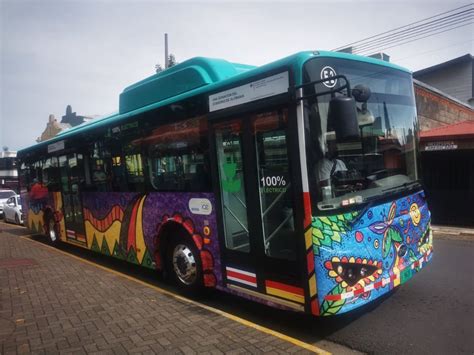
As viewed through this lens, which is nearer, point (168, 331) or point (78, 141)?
point (168, 331)

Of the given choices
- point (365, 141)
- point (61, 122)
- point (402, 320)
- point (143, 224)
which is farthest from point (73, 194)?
point (61, 122)

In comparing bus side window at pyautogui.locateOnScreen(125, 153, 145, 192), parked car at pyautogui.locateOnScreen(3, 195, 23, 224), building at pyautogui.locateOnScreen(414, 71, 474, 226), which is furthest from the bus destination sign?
parked car at pyautogui.locateOnScreen(3, 195, 23, 224)

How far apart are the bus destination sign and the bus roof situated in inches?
3.8

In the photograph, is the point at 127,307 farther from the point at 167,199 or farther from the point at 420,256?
the point at 420,256

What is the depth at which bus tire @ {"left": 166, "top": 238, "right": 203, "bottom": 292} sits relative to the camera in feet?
17.6

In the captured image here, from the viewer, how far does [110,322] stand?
4621 mm

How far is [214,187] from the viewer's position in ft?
15.9

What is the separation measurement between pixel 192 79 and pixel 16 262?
608cm

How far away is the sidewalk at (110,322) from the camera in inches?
155

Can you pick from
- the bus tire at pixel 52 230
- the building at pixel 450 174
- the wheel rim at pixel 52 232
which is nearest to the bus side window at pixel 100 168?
the bus tire at pixel 52 230

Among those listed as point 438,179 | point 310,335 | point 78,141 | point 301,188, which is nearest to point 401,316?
point 310,335

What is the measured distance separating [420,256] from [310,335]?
1693 millimetres

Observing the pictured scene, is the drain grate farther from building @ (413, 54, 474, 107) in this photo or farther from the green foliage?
building @ (413, 54, 474, 107)

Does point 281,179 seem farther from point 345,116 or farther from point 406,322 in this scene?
point 406,322
